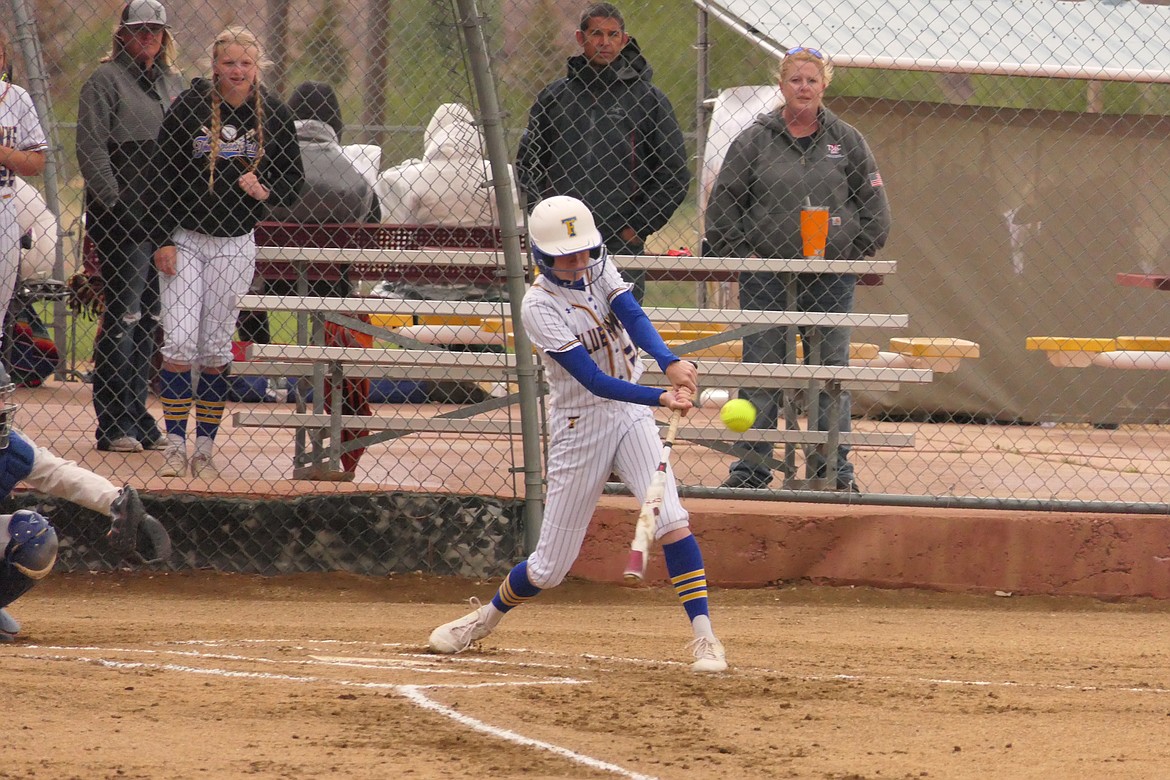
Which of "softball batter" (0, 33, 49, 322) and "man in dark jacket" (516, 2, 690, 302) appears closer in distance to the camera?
"man in dark jacket" (516, 2, 690, 302)

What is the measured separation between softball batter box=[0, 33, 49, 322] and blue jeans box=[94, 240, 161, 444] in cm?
57

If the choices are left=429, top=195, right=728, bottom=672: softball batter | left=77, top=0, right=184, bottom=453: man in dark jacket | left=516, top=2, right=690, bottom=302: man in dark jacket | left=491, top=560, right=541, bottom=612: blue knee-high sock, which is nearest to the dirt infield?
left=491, top=560, right=541, bottom=612: blue knee-high sock

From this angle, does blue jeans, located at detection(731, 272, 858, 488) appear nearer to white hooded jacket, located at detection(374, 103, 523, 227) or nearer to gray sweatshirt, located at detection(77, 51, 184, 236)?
white hooded jacket, located at detection(374, 103, 523, 227)

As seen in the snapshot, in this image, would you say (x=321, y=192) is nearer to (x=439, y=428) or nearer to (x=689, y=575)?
(x=439, y=428)

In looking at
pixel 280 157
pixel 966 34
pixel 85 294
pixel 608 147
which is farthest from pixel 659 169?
pixel 85 294

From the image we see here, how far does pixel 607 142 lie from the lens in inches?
287

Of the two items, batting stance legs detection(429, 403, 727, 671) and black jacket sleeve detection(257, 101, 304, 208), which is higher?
black jacket sleeve detection(257, 101, 304, 208)

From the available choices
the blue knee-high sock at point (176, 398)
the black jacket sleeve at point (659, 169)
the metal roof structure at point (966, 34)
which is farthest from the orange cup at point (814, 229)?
the blue knee-high sock at point (176, 398)

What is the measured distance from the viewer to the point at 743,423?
5.28 metres

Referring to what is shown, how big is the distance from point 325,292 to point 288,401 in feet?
7.58

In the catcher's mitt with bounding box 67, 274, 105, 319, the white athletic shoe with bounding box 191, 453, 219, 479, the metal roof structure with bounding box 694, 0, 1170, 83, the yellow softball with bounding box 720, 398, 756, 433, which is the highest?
the metal roof structure with bounding box 694, 0, 1170, 83

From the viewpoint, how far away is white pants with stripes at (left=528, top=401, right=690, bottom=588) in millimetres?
5434

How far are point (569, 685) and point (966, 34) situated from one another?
21.3 feet

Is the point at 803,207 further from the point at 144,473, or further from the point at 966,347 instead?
the point at 144,473
